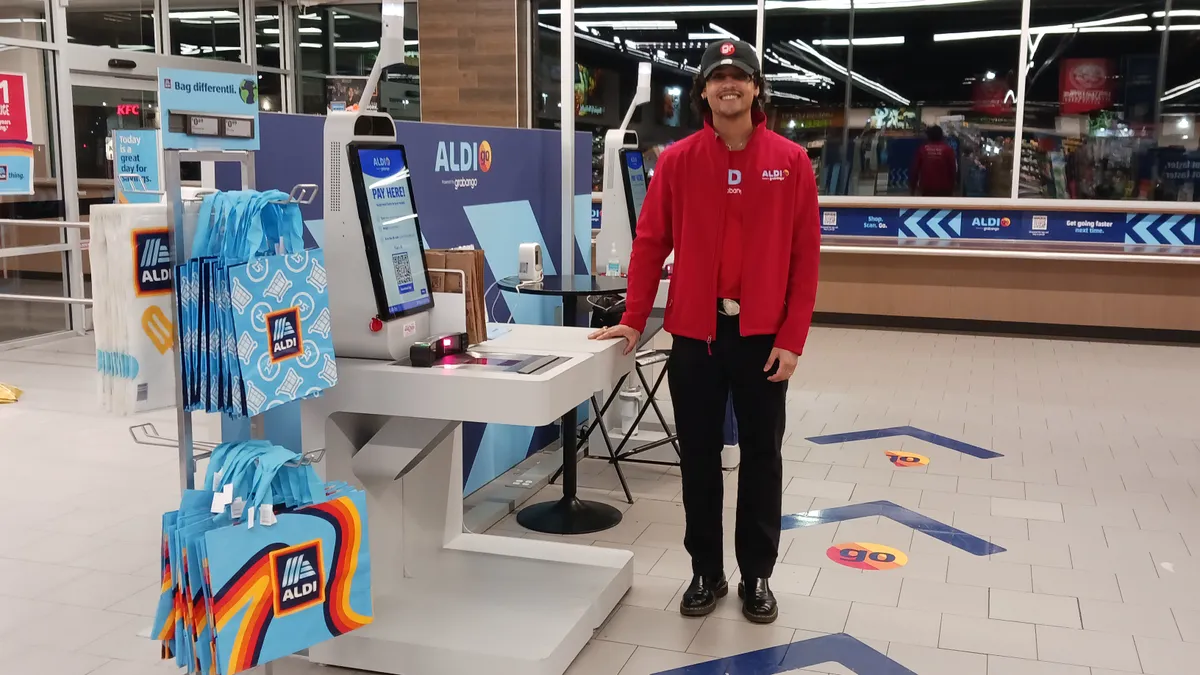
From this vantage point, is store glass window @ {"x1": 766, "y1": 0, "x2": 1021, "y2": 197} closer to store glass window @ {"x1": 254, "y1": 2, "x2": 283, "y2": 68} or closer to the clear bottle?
store glass window @ {"x1": 254, "y1": 2, "x2": 283, "y2": 68}

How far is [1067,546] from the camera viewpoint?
3.81 metres

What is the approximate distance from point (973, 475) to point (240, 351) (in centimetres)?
355

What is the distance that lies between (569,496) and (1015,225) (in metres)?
5.80

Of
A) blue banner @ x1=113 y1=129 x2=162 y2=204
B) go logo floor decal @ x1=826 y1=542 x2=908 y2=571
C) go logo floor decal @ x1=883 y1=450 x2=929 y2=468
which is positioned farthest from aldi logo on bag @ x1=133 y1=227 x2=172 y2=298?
blue banner @ x1=113 y1=129 x2=162 y2=204

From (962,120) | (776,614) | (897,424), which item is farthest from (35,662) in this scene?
(962,120)

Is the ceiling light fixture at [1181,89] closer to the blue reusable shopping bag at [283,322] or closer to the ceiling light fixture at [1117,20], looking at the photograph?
the ceiling light fixture at [1117,20]

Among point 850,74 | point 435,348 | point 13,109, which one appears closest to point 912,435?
point 435,348

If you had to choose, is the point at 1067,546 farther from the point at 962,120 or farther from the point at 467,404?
the point at 962,120

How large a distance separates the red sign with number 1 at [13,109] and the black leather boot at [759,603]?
6626mm

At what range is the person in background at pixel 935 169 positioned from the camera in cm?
900

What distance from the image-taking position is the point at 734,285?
2.92 meters

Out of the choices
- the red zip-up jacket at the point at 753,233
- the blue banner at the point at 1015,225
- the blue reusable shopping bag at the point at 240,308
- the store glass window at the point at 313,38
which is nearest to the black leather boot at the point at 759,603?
the red zip-up jacket at the point at 753,233

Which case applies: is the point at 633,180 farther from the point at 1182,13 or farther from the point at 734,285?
the point at 1182,13

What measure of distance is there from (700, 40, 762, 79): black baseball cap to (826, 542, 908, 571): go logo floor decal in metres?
1.74
